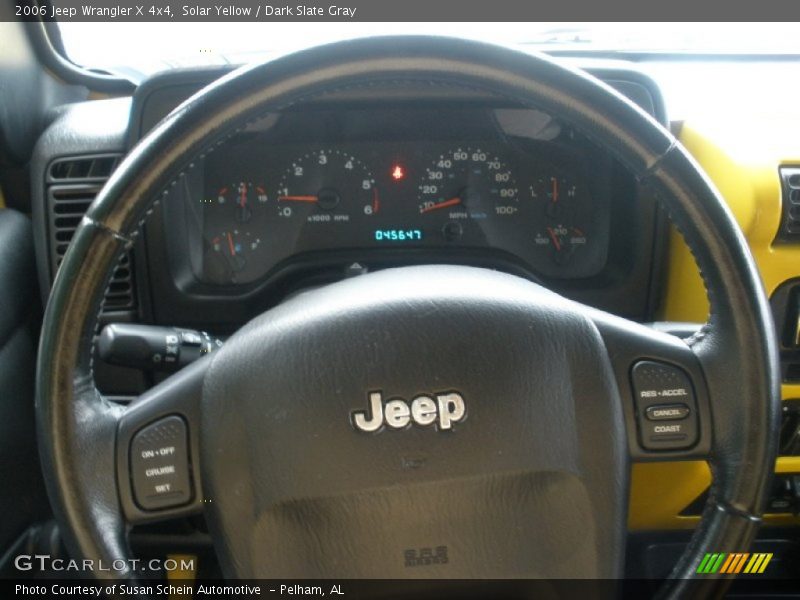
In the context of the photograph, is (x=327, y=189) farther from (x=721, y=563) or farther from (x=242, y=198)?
(x=721, y=563)

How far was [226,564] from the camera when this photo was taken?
85 cm

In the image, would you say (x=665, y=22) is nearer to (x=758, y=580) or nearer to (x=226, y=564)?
(x=758, y=580)

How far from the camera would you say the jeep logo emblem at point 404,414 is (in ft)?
2.63

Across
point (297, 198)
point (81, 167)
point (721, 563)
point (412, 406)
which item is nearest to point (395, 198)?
point (297, 198)

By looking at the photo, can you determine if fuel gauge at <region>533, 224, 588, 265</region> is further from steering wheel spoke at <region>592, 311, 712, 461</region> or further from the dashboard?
steering wheel spoke at <region>592, 311, 712, 461</region>

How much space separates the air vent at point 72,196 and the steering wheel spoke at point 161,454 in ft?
1.76

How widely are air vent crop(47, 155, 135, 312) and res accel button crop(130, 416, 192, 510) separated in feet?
1.81

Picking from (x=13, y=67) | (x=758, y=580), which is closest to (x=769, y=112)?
(x=758, y=580)

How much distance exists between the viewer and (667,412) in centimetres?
87

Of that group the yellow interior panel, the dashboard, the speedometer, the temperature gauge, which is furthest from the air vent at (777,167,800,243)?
the temperature gauge

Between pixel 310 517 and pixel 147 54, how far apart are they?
3.63 feet

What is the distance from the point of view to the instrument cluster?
1.36 meters

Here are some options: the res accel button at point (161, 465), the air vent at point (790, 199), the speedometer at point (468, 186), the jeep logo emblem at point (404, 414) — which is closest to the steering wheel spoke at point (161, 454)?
the res accel button at point (161, 465)

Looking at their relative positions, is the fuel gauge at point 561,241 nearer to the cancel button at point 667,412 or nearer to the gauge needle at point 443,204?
the gauge needle at point 443,204
